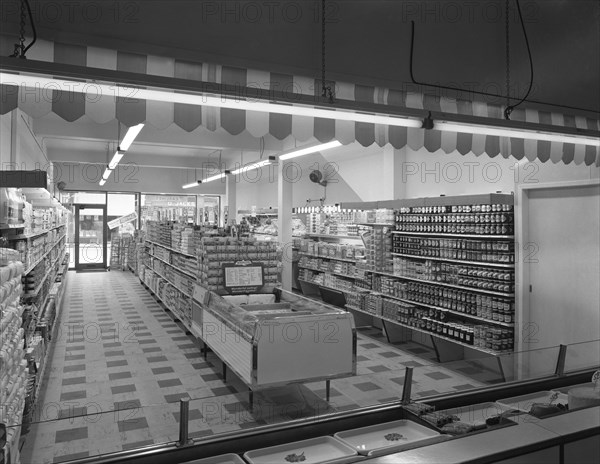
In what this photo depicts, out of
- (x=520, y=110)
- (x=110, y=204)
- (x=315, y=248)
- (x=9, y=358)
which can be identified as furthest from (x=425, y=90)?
(x=110, y=204)

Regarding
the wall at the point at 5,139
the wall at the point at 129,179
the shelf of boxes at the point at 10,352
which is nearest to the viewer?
the shelf of boxes at the point at 10,352

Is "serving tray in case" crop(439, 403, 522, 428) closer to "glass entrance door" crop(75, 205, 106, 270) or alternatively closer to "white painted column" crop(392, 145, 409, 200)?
"white painted column" crop(392, 145, 409, 200)

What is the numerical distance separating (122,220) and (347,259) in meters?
14.0

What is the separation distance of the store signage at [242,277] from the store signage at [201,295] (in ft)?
1.35

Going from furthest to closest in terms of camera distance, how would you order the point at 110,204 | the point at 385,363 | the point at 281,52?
1. the point at 110,204
2. the point at 385,363
3. the point at 281,52

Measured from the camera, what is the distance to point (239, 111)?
11.3ft

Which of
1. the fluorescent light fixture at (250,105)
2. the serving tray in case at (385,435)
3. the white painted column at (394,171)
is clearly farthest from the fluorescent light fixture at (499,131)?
the white painted column at (394,171)

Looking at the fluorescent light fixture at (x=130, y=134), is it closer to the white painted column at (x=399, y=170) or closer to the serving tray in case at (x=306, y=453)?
the white painted column at (x=399, y=170)

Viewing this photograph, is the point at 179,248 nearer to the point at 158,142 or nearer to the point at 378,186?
the point at 158,142

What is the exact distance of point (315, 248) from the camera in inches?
488

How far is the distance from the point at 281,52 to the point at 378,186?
371 inches

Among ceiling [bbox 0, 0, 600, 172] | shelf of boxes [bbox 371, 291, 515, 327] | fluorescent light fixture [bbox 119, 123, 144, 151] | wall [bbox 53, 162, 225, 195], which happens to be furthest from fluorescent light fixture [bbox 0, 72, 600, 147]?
wall [bbox 53, 162, 225, 195]

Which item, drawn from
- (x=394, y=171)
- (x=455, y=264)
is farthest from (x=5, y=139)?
(x=394, y=171)

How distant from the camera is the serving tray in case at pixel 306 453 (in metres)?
2.33
